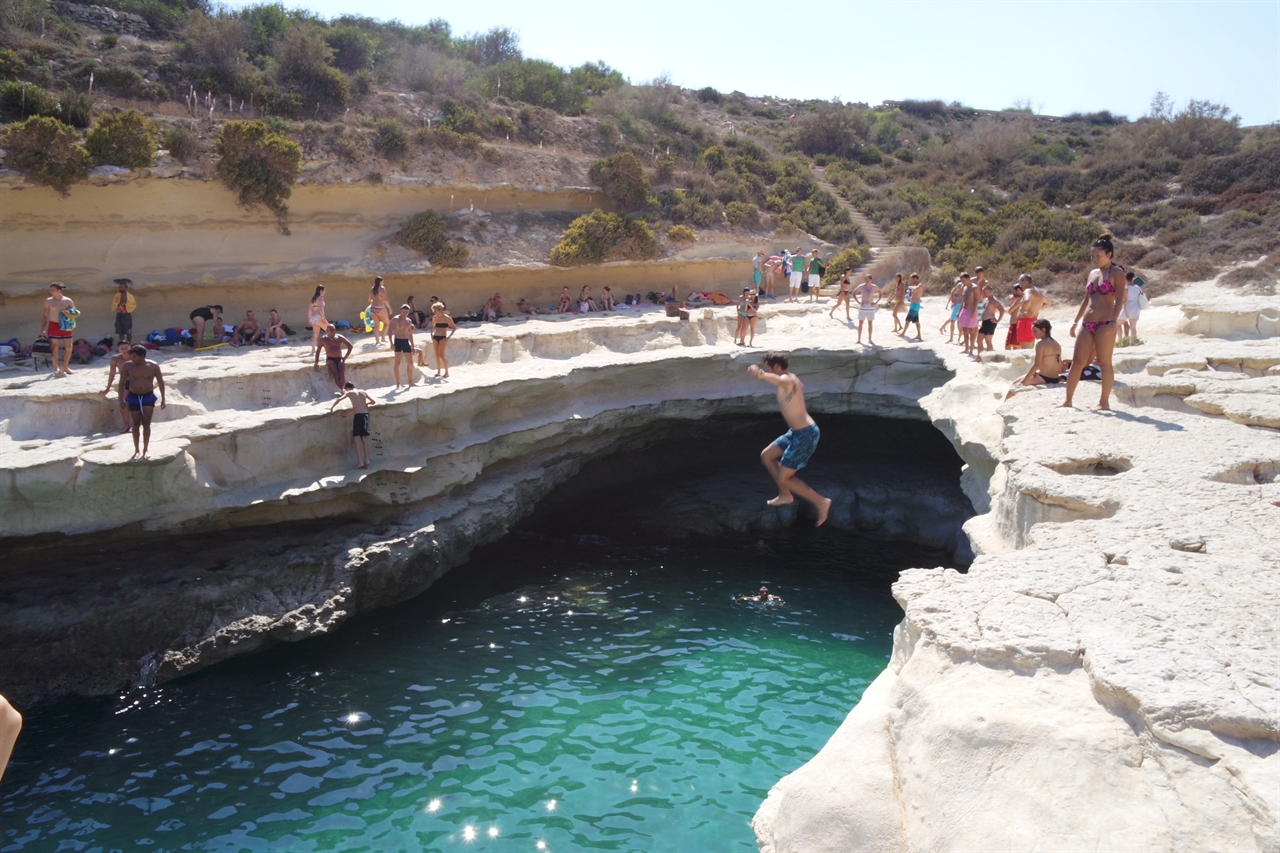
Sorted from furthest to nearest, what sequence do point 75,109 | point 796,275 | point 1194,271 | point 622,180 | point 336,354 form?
point 622,180
point 796,275
point 1194,271
point 75,109
point 336,354

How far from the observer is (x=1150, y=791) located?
4199mm

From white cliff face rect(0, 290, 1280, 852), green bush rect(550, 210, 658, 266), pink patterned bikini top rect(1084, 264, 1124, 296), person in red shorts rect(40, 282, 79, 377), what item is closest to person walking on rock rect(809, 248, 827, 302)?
white cliff face rect(0, 290, 1280, 852)

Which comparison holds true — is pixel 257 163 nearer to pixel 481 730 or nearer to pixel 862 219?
pixel 481 730

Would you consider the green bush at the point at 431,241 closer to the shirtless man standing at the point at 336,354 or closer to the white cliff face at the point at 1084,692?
the shirtless man standing at the point at 336,354

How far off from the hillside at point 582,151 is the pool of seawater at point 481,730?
10.8 m

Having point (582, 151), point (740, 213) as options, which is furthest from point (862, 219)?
point (582, 151)

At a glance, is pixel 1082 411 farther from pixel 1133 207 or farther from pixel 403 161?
pixel 1133 207

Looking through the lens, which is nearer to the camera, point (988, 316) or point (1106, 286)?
point (1106, 286)

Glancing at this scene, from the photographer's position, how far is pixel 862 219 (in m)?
32.9

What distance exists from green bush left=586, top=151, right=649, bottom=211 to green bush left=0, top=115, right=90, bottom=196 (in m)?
12.9

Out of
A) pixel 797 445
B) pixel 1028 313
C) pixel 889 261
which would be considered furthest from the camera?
pixel 889 261

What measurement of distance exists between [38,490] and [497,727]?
20.0 feet

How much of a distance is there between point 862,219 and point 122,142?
24.4 meters

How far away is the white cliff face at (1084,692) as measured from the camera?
4.17 metres
